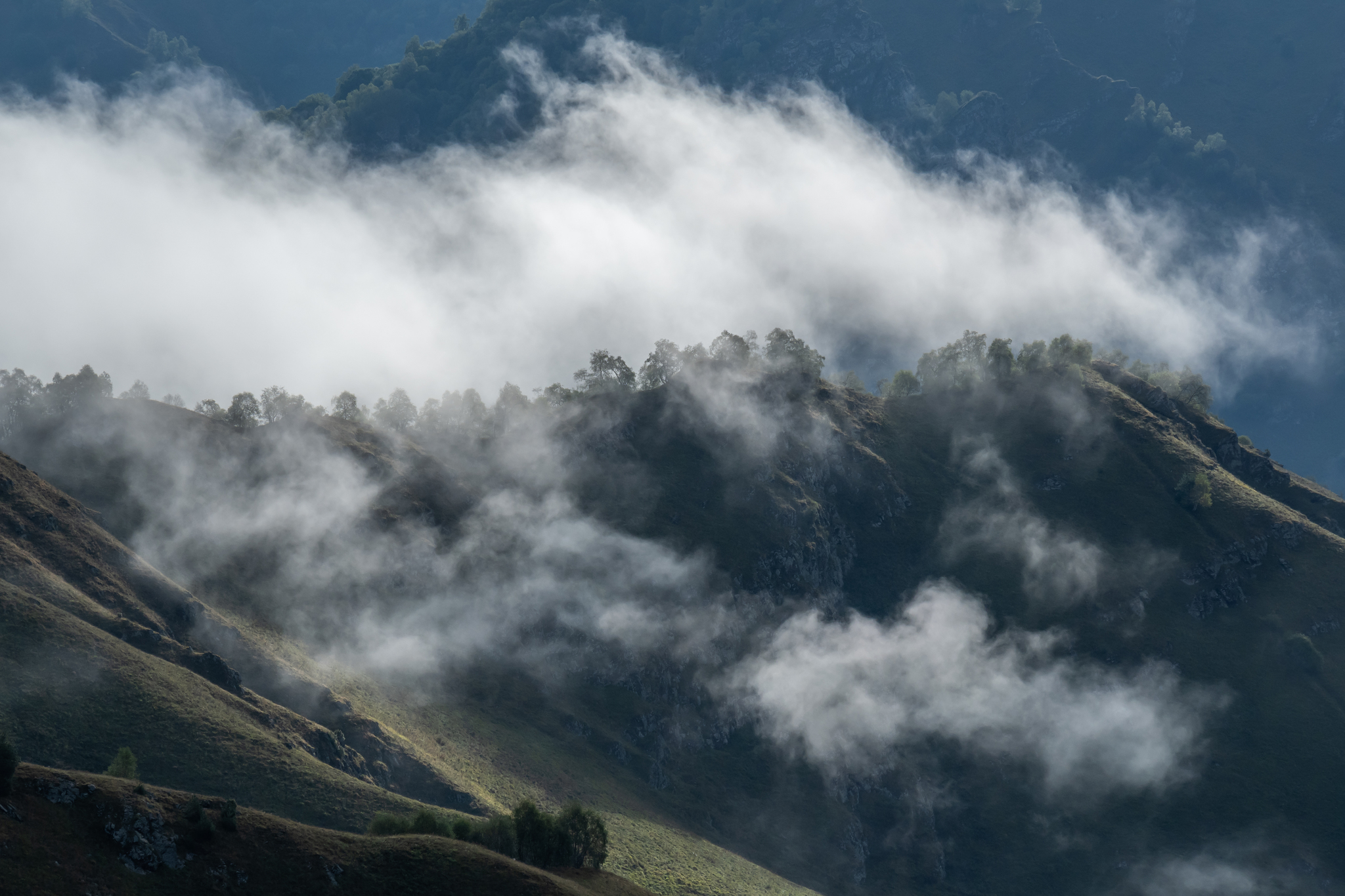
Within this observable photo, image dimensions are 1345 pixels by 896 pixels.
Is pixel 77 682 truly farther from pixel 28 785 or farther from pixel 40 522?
pixel 28 785

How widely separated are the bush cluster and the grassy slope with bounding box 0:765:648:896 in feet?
A: 52.0

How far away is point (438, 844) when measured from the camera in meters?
108

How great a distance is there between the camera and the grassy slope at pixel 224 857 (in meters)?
87.2

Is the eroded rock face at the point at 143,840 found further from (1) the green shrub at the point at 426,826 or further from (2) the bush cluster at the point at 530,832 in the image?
(1) the green shrub at the point at 426,826

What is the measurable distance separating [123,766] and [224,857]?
38.8m

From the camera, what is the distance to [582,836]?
440ft

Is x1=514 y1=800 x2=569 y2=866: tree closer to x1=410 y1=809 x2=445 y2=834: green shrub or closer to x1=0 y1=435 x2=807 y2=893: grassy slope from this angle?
x1=410 y1=809 x2=445 y2=834: green shrub

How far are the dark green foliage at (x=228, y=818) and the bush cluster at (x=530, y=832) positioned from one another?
85.5ft

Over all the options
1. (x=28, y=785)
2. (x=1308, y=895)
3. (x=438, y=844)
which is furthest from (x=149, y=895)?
(x=1308, y=895)

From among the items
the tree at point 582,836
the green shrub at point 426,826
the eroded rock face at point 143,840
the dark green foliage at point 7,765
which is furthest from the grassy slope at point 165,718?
the dark green foliage at point 7,765

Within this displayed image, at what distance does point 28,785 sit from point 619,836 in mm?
106704

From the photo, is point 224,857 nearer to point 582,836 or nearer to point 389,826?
point 389,826

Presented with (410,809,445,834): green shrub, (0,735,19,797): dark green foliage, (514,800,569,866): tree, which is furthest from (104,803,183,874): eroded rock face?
(514,800,569,866): tree

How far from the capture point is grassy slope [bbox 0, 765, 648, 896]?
87250mm
